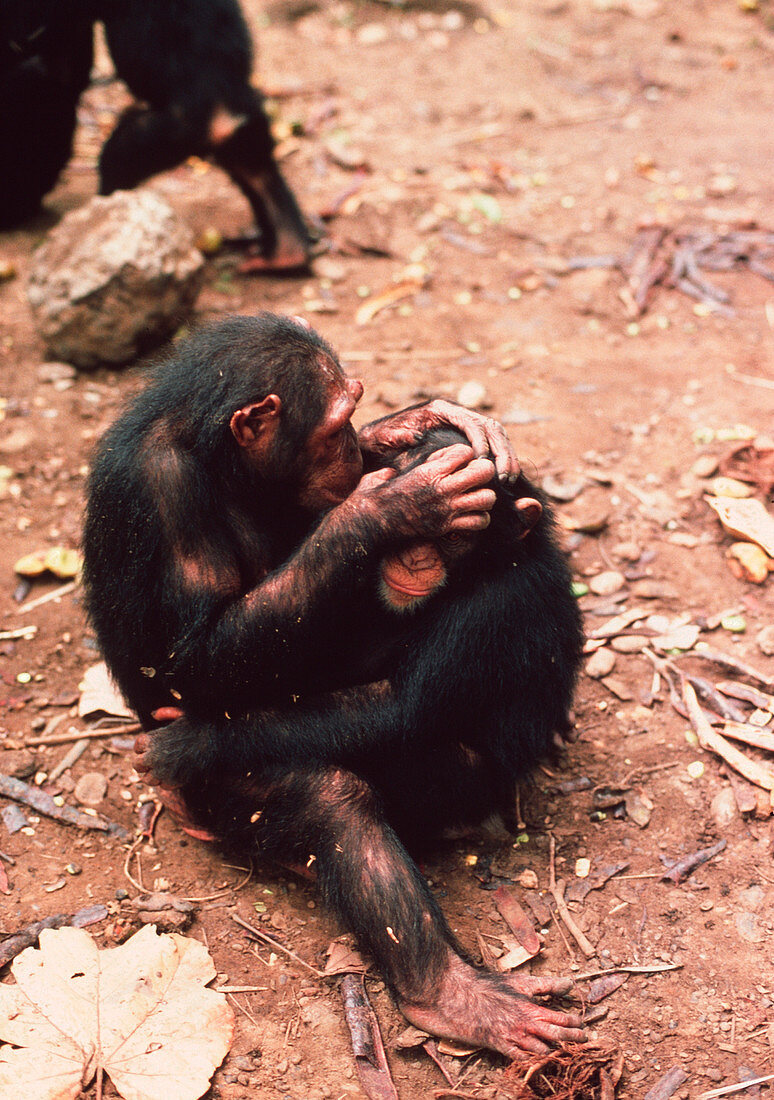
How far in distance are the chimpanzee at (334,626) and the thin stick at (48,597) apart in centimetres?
130

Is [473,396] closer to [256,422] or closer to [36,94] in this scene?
[256,422]

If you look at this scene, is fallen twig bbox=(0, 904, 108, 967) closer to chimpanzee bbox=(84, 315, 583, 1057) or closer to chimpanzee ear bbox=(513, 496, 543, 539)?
chimpanzee bbox=(84, 315, 583, 1057)

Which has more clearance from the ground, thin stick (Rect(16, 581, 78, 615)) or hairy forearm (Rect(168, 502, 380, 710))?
hairy forearm (Rect(168, 502, 380, 710))

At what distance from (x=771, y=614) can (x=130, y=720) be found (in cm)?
298

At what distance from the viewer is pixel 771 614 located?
4633 millimetres

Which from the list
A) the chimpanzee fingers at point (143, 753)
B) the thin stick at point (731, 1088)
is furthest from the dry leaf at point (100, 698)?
the thin stick at point (731, 1088)

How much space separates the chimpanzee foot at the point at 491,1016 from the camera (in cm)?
316

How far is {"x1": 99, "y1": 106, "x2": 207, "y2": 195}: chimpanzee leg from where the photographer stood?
22.8 ft

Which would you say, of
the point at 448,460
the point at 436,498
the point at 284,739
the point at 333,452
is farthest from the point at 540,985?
the point at 333,452

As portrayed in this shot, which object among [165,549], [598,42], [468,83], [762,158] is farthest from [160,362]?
[598,42]

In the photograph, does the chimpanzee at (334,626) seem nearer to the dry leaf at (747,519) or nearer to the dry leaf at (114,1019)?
the dry leaf at (114,1019)

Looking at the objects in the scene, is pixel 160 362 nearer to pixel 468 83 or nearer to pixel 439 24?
pixel 468 83

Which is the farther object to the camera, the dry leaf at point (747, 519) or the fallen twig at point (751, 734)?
the dry leaf at point (747, 519)

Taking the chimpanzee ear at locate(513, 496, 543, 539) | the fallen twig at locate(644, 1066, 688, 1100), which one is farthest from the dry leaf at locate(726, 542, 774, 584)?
the fallen twig at locate(644, 1066, 688, 1100)
